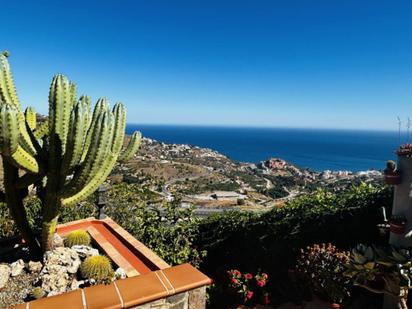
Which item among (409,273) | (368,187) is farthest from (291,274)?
(368,187)

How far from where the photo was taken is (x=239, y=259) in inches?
290

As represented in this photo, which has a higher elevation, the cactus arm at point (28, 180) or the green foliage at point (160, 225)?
the cactus arm at point (28, 180)

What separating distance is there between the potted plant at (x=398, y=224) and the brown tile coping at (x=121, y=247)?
3870 millimetres

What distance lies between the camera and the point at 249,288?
5734 mm

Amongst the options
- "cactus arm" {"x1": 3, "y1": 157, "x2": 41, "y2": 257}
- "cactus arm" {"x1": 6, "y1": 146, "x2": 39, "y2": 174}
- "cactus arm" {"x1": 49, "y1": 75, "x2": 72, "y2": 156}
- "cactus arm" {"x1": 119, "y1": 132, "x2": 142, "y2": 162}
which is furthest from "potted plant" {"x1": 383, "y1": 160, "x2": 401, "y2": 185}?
"cactus arm" {"x1": 3, "y1": 157, "x2": 41, "y2": 257}

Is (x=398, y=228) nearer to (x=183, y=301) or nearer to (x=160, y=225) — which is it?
(x=183, y=301)

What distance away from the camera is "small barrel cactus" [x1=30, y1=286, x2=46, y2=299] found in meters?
3.02

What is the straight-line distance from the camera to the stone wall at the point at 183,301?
8.05 ft

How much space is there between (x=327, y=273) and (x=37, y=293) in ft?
15.8

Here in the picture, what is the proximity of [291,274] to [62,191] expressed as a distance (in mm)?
4982

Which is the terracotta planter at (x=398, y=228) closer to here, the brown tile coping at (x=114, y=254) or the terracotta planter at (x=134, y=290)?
the terracotta planter at (x=134, y=290)

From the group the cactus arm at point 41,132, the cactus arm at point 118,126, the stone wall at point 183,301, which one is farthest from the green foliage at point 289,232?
the cactus arm at point 41,132

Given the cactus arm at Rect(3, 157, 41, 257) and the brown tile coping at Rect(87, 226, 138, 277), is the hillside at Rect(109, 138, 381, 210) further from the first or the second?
the cactus arm at Rect(3, 157, 41, 257)

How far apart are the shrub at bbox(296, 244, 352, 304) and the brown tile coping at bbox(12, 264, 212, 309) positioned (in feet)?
12.3
